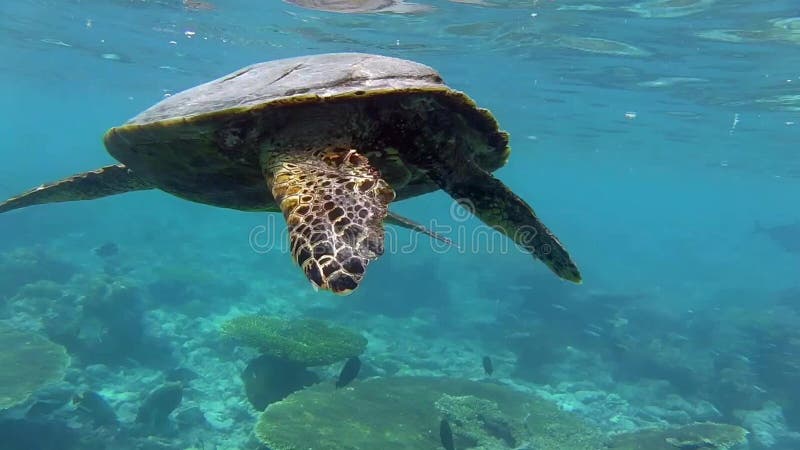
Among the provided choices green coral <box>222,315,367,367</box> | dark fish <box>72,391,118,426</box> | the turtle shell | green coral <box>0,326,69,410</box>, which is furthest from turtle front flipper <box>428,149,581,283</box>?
dark fish <box>72,391,118,426</box>

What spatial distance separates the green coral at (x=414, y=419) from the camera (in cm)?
780

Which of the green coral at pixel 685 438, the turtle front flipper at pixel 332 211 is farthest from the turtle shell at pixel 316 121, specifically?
the green coral at pixel 685 438

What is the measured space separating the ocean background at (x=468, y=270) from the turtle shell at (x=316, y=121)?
3.52 meters

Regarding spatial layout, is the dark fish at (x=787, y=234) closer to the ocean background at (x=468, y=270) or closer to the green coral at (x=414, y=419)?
the ocean background at (x=468, y=270)

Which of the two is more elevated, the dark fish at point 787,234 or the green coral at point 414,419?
the green coral at point 414,419

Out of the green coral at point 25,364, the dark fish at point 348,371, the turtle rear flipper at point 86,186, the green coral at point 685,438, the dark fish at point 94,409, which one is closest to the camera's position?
the turtle rear flipper at point 86,186

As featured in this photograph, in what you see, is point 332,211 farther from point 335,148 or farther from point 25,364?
point 25,364

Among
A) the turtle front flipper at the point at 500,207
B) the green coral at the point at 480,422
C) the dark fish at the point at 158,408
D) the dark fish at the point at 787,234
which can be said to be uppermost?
the turtle front flipper at the point at 500,207

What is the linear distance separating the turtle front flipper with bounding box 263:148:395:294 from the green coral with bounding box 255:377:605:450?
5.58 metres

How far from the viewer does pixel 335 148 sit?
3.21 meters

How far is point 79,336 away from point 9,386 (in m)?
4.60

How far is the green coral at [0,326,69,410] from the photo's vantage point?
339 inches

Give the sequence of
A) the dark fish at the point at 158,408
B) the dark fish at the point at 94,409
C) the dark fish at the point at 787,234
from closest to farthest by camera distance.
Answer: the dark fish at the point at 94,409 < the dark fish at the point at 158,408 < the dark fish at the point at 787,234

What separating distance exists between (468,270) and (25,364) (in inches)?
799
